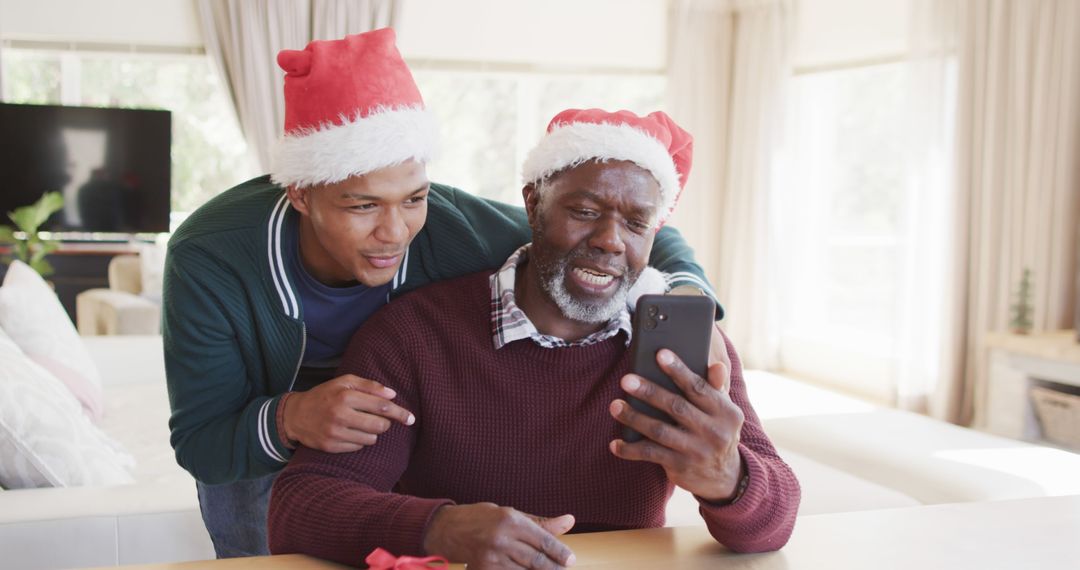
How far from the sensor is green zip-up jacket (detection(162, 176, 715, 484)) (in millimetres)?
1420

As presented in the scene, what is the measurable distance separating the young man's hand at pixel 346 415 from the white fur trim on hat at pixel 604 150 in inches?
19.6

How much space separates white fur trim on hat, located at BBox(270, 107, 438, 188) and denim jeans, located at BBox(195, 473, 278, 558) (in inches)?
23.4

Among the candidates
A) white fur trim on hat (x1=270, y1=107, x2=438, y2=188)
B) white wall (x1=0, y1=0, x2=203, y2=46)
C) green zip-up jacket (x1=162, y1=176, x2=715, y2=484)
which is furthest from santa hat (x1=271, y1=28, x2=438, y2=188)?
white wall (x1=0, y1=0, x2=203, y2=46)

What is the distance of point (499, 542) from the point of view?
104 cm

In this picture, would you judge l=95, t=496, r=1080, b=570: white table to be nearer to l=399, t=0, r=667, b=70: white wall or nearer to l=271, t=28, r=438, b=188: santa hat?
l=271, t=28, r=438, b=188: santa hat

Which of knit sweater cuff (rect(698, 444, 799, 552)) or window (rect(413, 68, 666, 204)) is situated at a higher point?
window (rect(413, 68, 666, 204))

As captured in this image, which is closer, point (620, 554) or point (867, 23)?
point (620, 554)

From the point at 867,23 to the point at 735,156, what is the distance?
1.37 metres

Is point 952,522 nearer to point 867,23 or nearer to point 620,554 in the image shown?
point 620,554

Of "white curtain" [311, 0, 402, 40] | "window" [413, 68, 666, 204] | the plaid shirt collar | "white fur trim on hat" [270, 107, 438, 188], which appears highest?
"white curtain" [311, 0, 402, 40]

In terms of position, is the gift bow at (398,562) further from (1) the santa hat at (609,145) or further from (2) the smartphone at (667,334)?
(1) the santa hat at (609,145)

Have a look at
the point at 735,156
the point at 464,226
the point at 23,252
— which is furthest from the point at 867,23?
the point at 23,252

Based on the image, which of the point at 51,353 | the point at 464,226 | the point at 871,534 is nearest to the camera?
the point at 871,534

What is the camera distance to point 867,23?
5703 millimetres
